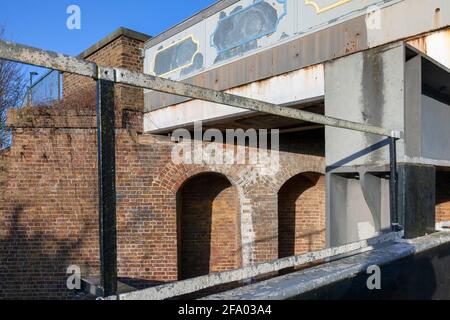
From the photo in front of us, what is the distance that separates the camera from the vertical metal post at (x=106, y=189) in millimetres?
1321

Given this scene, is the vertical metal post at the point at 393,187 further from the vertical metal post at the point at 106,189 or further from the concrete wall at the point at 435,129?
the vertical metal post at the point at 106,189

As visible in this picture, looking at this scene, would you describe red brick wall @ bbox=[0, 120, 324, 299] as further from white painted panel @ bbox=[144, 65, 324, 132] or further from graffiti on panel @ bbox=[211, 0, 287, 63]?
graffiti on panel @ bbox=[211, 0, 287, 63]

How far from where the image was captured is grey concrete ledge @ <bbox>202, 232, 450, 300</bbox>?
66.2 inches

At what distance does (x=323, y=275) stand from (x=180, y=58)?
17.7 ft

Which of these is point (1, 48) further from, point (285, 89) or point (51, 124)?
point (51, 124)

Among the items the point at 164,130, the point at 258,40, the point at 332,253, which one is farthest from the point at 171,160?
the point at 332,253

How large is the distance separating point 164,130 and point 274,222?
121 inches

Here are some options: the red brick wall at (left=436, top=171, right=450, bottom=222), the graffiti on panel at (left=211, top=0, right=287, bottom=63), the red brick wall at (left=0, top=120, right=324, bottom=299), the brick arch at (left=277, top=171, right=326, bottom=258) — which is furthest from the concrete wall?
the brick arch at (left=277, top=171, right=326, bottom=258)

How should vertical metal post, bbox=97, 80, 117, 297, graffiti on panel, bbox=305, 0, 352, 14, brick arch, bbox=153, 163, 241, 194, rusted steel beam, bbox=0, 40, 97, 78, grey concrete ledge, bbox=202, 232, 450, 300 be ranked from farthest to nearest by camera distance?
brick arch, bbox=153, 163, 241, 194 < graffiti on panel, bbox=305, 0, 352, 14 < grey concrete ledge, bbox=202, 232, 450, 300 < vertical metal post, bbox=97, 80, 117, 297 < rusted steel beam, bbox=0, 40, 97, 78

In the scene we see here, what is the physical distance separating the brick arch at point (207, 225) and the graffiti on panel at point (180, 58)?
283 centimetres

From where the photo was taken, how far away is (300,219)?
30.8 ft

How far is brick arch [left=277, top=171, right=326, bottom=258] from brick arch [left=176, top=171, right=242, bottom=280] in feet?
4.38

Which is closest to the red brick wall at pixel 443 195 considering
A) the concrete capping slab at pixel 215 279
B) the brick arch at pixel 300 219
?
the brick arch at pixel 300 219

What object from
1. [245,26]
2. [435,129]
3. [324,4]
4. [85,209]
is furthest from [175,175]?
[435,129]
